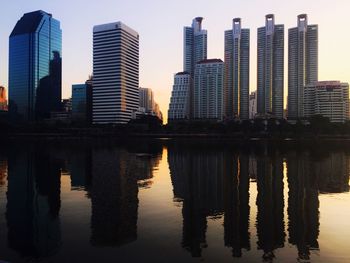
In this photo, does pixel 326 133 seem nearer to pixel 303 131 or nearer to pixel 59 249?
pixel 303 131

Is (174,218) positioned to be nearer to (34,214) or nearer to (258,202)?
(258,202)

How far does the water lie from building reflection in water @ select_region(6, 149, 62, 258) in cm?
6

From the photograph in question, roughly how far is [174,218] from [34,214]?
35.0ft

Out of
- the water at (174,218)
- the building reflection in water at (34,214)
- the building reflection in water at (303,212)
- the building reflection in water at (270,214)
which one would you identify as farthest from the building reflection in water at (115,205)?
the building reflection in water at (303,212)

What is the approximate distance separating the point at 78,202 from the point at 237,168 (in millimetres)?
30411

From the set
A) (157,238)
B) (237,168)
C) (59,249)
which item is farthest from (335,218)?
(237,168)

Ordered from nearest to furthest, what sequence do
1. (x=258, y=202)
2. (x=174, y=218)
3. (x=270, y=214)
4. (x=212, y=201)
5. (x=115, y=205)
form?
1. (x=174, y=218)
2. (x=270, y=214)
3. (x=115, y=205)
4. (x=258, y=202)
5. (x=212, y=201)

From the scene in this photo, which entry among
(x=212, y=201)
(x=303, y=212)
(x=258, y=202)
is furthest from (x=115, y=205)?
(x=303, y=212)

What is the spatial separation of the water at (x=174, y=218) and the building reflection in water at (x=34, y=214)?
→ 0.20ft

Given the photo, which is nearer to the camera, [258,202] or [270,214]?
[270,214]

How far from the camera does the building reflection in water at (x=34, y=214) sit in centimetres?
2131

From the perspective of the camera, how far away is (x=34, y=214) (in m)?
28.6

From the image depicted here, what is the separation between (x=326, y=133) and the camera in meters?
195

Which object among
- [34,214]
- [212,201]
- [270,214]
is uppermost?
[212,201]
